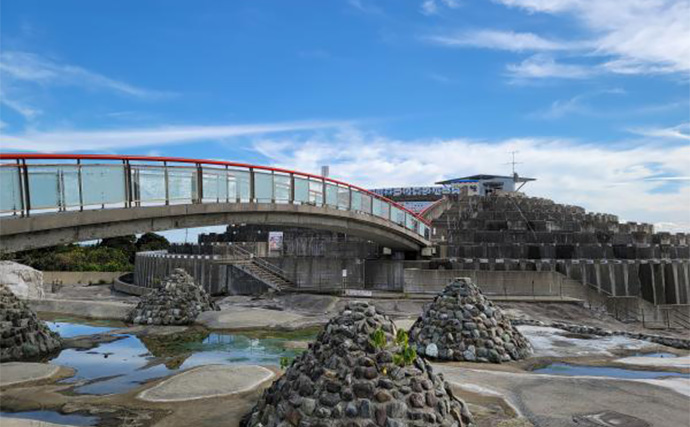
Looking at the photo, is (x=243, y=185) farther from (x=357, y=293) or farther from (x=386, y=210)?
(x=386, y=210)

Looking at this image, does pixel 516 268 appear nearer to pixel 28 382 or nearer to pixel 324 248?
pixel 324 248

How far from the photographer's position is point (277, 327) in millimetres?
17828

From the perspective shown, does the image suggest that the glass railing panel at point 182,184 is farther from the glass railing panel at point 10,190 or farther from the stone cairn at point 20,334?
the stone cairn at point 20,334

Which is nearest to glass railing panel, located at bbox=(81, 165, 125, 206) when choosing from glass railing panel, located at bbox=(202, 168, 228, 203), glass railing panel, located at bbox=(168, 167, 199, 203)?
glass railing panel, located at bbox=(168, 167, 199, 203)

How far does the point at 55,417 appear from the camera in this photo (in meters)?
8.52

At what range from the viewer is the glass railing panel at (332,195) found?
73.8 ft

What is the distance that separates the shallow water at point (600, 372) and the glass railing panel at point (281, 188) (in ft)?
36.8

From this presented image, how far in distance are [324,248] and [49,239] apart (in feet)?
76.9

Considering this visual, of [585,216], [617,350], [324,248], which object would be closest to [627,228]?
[585,216]

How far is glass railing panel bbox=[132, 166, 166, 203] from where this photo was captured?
1375 cm

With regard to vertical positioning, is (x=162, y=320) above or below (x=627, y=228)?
below

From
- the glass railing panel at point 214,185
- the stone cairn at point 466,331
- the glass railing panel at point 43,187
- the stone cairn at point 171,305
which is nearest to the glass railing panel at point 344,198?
the glass railing panel at point 214,185

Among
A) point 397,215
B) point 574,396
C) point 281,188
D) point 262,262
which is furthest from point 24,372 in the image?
point 397,215

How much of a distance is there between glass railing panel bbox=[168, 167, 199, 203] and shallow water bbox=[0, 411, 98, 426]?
7.34 meters
